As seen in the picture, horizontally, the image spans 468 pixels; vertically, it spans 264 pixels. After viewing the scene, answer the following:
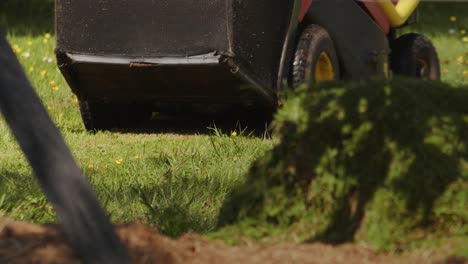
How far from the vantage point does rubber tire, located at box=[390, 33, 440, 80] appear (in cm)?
656

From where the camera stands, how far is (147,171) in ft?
14.7

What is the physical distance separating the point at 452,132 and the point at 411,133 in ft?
0.50

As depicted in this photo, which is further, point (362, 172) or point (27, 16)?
point (27, 16)

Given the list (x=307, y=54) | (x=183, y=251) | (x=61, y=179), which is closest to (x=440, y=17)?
(x=307, y=54)

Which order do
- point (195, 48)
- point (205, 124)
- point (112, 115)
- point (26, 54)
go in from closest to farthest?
1. point (195, 48)
2. point (112, 115)
3. point (205, 124)
4. point (26, 54)

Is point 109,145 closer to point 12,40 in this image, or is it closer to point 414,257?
point 414,257

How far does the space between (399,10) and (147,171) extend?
9.36 ft

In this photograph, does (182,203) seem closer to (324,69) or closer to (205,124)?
(324,69)

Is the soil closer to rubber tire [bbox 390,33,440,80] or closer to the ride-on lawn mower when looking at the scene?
the ride-on lawn mower

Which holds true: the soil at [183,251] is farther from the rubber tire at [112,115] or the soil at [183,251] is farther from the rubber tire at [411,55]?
the rubber tire at [411,55]

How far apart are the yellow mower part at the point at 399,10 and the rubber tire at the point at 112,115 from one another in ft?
5.75

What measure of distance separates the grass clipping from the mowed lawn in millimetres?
701

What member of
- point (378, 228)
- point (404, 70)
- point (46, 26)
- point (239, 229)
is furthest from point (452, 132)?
point (46, 26)

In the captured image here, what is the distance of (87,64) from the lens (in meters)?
5.10
